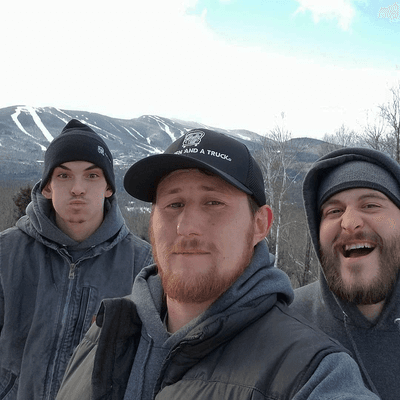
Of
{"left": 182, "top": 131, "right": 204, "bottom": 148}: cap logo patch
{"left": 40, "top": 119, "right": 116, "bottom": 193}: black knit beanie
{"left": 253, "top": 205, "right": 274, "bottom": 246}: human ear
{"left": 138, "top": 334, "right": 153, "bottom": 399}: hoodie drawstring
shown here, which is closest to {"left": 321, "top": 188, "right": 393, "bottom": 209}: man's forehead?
{"left": 253, "top": 205, "right": 274, "bottom": 246}: human ear

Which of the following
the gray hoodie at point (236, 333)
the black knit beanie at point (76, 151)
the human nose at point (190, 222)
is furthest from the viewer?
the black knit beanie at point (76, 151)

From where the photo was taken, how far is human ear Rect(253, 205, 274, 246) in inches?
69.0

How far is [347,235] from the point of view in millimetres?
2078

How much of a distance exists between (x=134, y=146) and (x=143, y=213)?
60.2 metres

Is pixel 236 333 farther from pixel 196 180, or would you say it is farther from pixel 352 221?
pixel 352 221

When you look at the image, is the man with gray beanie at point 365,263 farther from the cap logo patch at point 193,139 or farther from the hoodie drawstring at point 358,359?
the cap logo patch at point 193,139

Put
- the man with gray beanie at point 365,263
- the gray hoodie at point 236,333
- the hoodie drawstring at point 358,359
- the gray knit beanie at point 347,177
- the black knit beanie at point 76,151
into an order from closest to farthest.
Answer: the gray hoodie at point 236,333
the hoodie drawstring at point 358,359
the man with gray beanie at point 365,263
the gray knit beanie at point 347,177
the black knit beanie at point 76,151

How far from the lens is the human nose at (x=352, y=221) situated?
2047mm

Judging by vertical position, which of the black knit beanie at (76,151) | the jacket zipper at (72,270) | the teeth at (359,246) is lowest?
the jacket zipper at (72,270)

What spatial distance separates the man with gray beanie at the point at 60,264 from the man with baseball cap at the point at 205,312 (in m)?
0.78

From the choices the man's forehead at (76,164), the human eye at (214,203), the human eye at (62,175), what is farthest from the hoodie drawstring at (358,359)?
the human eye at (62,175)

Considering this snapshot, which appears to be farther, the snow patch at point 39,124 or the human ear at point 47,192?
the snow patch at point 39,124

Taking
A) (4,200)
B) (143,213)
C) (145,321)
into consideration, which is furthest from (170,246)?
(4,200)

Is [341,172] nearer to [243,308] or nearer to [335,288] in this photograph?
[335,288]
